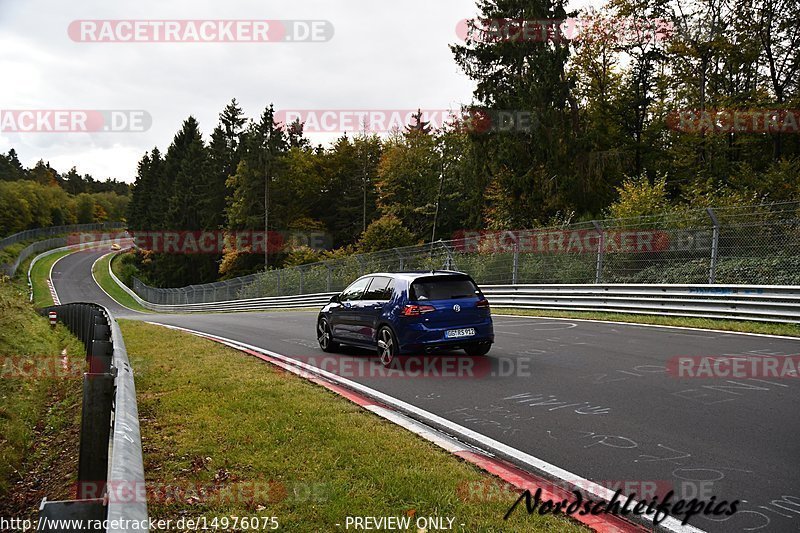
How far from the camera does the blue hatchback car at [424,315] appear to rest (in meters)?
9.78

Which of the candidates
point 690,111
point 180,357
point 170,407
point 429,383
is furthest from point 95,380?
point 690,111

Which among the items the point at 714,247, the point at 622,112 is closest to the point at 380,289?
the point at 714,247

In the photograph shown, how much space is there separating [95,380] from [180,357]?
8201mm

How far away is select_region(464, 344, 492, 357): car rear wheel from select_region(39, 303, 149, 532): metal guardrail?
6203 mm

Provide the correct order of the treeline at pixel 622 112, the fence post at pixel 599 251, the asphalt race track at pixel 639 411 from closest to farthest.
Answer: the asphalt race track at pixel 639 411
the fence post at pixel 599 251
the treeline at pixel 622 112

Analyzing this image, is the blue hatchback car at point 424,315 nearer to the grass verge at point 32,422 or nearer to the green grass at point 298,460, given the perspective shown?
the green grass at point 298,460

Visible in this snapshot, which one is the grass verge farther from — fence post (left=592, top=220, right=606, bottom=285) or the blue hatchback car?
fence post (left=592, top=220, right=606, bottom=285)

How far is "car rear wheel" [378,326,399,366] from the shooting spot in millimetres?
10039

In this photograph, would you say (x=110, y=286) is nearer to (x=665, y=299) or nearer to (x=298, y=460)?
(x=665, y=299)

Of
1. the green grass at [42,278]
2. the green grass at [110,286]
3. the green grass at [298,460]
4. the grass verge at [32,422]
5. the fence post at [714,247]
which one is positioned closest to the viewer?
the green grass at [298,460]

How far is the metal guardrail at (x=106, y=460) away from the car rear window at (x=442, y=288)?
5.40 metres

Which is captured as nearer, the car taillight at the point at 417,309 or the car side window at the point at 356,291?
the car taillight at the point at 417,309

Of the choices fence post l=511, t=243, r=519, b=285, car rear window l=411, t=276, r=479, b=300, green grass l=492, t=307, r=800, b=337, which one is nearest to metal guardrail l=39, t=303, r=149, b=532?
car rear window l=411, t=276, r=479, b=300

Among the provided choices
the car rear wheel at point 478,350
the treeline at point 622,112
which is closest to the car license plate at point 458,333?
the car rear wheel at point 478,350
